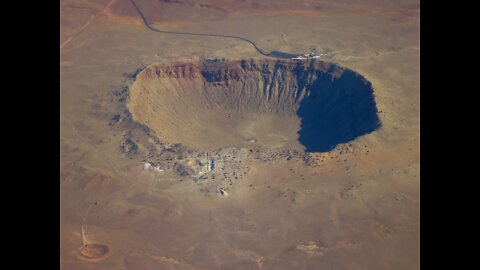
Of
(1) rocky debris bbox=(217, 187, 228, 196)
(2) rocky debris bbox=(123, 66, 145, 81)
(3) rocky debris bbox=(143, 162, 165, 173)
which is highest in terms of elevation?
(2) rocky debris bbox=(123, 66, 145, 81)

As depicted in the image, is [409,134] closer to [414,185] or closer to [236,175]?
[414,185]

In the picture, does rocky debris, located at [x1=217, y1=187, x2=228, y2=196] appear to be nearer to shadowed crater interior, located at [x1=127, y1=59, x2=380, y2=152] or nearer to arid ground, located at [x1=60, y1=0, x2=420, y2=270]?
arid ground, located at [x1=60, y1=0, x2=420, y2=270]

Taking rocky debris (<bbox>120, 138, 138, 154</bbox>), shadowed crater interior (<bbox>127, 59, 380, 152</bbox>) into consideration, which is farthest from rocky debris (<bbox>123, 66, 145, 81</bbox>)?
rocky debris (<bbox>120, 138, 138, 154</bbox>)

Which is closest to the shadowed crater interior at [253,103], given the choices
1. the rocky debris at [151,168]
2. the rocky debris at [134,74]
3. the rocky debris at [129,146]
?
the rocky debris at [134,74]

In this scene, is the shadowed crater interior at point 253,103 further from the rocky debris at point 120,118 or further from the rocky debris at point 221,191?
the rocky debris at point 221,191

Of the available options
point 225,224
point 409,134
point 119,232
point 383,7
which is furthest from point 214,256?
point 383,7

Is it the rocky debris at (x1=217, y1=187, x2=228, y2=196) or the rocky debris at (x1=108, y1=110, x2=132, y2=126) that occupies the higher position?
the rocky debris at (x1=108, y1=110, x2=132, y2=126)
